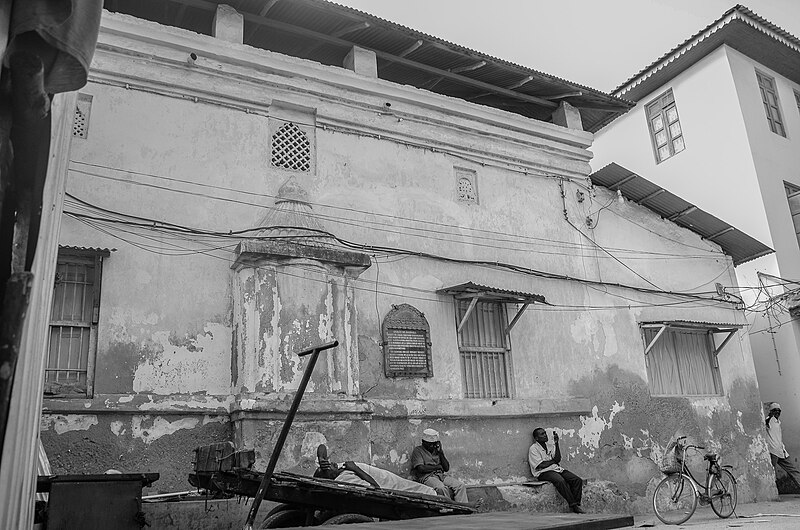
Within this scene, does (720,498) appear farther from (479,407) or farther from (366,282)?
(366,282)

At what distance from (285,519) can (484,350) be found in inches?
172

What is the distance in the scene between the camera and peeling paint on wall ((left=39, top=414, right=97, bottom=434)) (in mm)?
6883

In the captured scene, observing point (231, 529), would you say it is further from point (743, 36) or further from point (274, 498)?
point (743, 36)

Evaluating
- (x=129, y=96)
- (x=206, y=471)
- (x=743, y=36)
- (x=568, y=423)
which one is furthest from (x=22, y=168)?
(x=743, y=36)

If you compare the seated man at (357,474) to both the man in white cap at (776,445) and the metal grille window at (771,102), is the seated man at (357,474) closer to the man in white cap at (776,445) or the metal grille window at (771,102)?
the man in white cap at (776,445)

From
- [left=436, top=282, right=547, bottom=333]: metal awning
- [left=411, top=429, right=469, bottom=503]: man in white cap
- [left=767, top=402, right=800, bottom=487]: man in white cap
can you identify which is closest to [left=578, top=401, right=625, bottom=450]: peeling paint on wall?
[left=436, top=282, right=547, bottom=333]: metal awning

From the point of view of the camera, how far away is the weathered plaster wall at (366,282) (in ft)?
25.4

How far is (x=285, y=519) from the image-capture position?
21.7 feet

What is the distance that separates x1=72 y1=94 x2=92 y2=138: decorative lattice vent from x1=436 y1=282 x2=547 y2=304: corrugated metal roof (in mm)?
4969

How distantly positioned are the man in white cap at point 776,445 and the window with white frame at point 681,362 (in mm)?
1323

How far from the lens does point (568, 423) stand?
414 inches

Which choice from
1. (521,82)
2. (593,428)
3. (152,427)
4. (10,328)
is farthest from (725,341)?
(10,328)

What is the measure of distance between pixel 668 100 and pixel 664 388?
7.79 m

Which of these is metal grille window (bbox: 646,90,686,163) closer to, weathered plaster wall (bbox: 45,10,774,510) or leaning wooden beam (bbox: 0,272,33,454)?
weathered plaster wall (bbox: 45,10,774,510)
